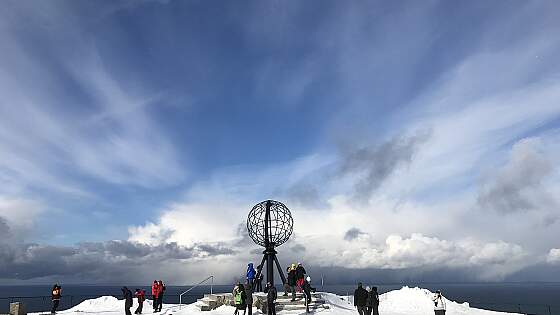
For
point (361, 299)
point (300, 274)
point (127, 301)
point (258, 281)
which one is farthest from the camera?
point (258, 281)

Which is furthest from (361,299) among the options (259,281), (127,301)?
(127,301)

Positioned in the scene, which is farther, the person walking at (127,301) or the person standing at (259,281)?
the person standing at (259,281)

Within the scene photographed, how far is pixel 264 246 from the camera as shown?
98.7 feet

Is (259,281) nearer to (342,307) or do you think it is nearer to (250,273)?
(250,273)

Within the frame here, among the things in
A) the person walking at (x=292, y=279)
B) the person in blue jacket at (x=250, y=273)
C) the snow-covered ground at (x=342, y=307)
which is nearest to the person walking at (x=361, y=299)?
the snow-covered ground at (x=342, y=307)

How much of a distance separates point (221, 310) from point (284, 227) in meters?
7.44

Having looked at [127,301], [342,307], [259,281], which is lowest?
[342,307]

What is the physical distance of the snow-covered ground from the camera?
24.7 m

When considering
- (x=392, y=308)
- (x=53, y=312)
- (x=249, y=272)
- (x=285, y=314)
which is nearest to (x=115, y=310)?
(x=53, y=312)

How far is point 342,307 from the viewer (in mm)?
26594

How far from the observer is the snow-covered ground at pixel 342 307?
80.9 ft

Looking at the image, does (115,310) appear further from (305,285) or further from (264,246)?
(305,285)

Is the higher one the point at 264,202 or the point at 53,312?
the point at 264,202

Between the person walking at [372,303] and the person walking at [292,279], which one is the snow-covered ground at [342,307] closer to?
the person walking at [292,279]
